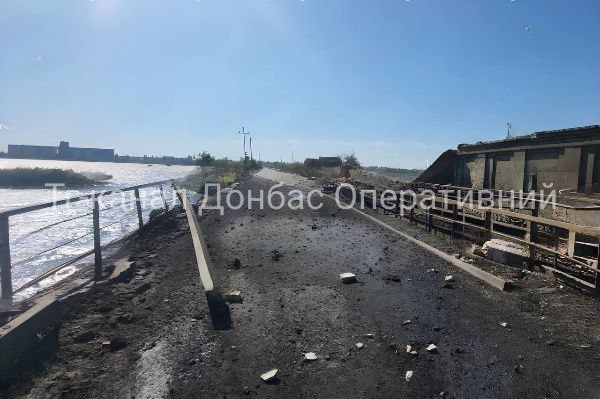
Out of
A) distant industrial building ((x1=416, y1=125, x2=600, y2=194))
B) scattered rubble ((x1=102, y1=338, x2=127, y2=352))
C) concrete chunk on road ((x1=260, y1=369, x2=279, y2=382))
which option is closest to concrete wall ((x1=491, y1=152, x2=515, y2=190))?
distant industrial building ((x1=416, y1=125, x2=600, y2=194))

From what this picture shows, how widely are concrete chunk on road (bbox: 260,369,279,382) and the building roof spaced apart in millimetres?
11923

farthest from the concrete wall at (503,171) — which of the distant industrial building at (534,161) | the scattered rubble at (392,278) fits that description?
the scattered rubble at (392,278)

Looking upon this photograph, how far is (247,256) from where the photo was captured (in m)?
8.53

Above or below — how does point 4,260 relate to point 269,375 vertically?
above

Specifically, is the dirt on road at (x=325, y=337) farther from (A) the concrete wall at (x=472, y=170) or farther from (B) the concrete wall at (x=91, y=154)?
(B) the concrete wall at (x=91, y=154)

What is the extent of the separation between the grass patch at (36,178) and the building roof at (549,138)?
71575mm

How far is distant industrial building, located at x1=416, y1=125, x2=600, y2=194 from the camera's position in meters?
11.0

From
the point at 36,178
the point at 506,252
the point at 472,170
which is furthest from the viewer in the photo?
the point at 36,178

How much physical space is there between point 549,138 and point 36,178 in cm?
8309

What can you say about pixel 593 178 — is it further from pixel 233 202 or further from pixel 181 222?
pixel 233 202

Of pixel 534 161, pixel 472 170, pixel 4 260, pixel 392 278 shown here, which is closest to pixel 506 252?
pixel 392 278

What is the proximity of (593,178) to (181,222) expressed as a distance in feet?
42.6

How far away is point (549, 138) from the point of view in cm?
1235

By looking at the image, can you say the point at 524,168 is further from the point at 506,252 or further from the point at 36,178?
the point at 36,178
